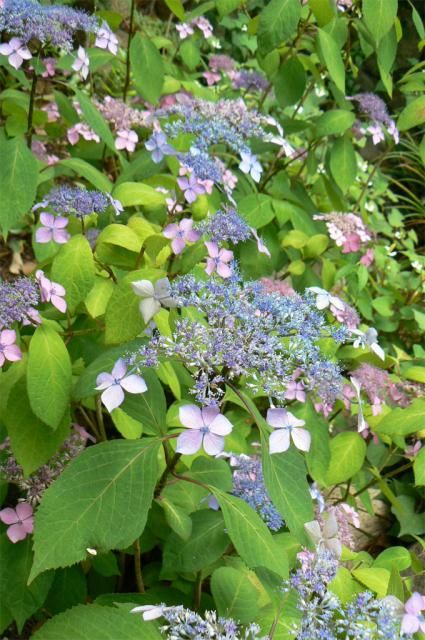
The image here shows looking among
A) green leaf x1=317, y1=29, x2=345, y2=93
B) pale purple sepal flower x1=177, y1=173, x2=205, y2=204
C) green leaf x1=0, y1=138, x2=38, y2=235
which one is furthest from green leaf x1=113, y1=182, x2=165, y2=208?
green leaf x1=317, y1=29, x2=345, y2=93

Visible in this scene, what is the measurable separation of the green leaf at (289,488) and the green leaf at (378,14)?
49.8 inches

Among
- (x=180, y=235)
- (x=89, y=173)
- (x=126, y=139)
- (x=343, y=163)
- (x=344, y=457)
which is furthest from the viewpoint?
(x=343, y=163)

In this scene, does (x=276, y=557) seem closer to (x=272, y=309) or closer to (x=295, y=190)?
(x=272, y=309)

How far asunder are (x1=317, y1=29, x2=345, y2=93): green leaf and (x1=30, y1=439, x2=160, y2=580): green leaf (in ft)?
4.25

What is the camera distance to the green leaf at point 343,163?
7.11 feet

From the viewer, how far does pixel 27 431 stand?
3.51ft

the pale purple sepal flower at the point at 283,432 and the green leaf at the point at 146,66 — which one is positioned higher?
the green leaf at the point at 146,66

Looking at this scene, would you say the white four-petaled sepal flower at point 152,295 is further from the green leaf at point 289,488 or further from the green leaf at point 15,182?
the green leaf at point 15,182

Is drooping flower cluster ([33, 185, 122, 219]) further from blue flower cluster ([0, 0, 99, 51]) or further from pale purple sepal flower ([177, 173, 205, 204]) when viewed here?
blue flower cluster ([0, 0, 99, 51])

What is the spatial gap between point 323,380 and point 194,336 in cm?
20

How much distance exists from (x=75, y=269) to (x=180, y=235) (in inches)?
8.7

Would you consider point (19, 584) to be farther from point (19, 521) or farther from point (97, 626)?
point (97, 626)

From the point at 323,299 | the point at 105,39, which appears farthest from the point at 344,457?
the point at 105,39

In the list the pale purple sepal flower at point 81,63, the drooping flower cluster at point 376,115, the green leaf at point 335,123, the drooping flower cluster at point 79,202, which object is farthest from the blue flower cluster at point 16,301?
the drooping flower cluster at point 376,115
